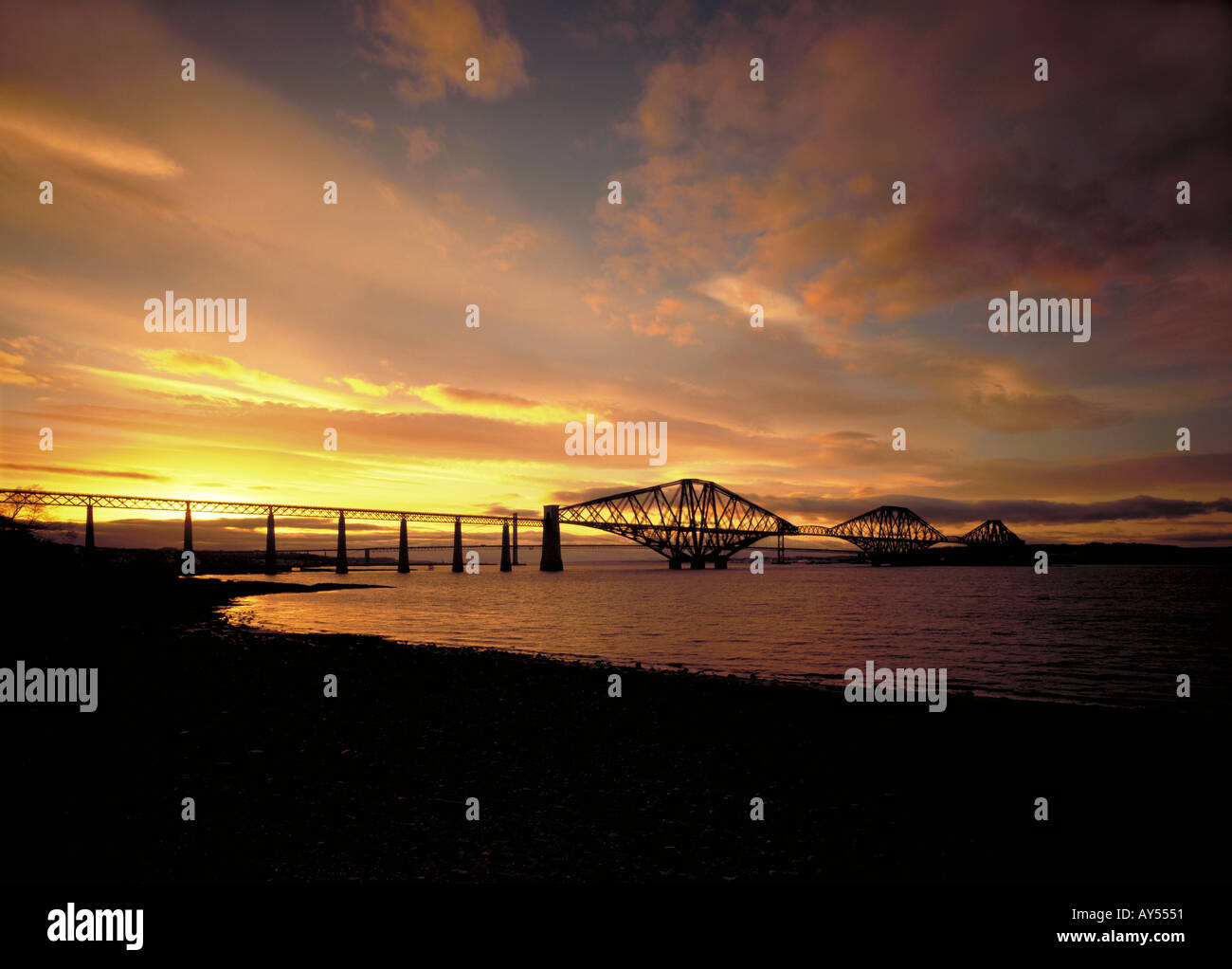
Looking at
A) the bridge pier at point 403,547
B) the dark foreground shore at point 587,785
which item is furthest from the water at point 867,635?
the bridge pier at point 403,547

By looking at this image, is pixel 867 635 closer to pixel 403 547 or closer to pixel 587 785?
pixel 587 785

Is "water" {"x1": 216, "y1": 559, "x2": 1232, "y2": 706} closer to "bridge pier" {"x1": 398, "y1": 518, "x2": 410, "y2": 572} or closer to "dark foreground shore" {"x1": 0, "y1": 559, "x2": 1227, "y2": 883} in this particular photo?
"dark foreground shore" {"x1": 0, "y1": 559, "x2": 1227, "y2": 883}

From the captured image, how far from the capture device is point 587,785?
9.52 metres

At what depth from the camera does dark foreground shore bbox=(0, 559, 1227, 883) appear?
6969 millimetres

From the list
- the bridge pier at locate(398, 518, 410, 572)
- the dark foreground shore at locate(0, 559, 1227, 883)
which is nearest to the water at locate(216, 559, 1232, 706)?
the dark foreground shore at locate(0, 559, 1227, 883)

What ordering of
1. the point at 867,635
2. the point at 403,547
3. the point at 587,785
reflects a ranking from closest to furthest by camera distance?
1. the point at 587,785
2. the point at 867,635
3. the point at 403,547

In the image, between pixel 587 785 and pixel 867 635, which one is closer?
pixel 587 785

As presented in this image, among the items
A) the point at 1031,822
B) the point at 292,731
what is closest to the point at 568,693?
the point at 292,731

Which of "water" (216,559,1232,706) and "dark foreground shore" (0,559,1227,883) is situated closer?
"dark foreground shore" (0,559,1227,883)

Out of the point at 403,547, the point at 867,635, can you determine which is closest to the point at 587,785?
the point at 867,635
